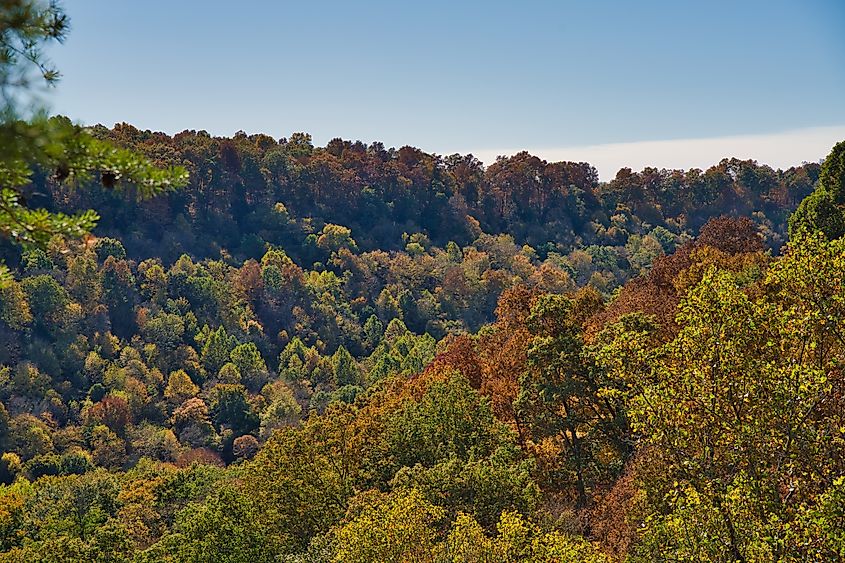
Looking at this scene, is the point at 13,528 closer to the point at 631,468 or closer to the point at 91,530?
the point at 91,530

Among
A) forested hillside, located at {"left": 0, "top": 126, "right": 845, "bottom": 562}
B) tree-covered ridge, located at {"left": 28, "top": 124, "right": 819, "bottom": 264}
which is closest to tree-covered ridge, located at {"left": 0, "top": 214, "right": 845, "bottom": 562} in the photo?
forested hillside, located at {"left": 0, "top": 126, "right": 845, "bottom": 562}

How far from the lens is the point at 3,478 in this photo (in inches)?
1916

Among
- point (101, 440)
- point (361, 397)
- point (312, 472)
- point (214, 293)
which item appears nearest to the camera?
point (312, 472)

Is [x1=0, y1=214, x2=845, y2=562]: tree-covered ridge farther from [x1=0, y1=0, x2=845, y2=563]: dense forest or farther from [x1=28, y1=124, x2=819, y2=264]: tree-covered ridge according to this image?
[x1=28, y1=124, x2=819, y2=264]: tree-covered ridge

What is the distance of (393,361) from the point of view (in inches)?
2366

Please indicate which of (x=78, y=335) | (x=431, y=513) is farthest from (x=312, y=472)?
(x=78, y=335)

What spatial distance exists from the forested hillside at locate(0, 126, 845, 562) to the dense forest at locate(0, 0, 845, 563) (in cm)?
10

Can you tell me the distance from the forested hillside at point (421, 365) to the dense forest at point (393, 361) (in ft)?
0.33

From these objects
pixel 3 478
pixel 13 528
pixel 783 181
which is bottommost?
pixel 3 478

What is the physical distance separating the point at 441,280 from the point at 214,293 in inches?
1114

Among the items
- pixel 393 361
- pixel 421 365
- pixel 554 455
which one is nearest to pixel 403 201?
pixel 393 361

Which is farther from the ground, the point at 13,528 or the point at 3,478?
the point at 13,528

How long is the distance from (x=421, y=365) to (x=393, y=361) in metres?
4.21

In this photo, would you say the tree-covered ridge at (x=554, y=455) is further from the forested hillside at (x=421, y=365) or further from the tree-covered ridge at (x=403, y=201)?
the tree-covered ridge at (x=403, y=201)
